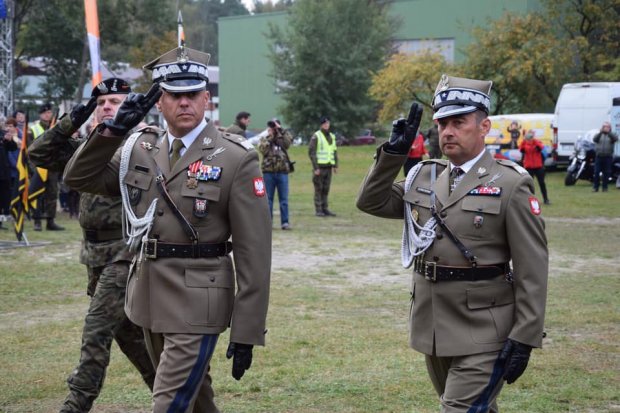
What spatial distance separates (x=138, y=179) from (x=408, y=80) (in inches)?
1580

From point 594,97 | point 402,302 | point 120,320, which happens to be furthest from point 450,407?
point 594,97

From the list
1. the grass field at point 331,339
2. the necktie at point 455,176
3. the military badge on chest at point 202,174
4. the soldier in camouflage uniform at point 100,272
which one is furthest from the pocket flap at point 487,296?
the soldier in camouflage uniform at point 100,272

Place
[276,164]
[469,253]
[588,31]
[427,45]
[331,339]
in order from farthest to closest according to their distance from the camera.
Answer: [427,45] → [588,31] → [276,164] → [331,339] → [469,253]

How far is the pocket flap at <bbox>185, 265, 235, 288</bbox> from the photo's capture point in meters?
4.79

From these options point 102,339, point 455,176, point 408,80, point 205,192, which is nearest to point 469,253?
point 455,176

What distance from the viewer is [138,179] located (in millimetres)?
5020

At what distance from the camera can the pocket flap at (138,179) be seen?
4.99m

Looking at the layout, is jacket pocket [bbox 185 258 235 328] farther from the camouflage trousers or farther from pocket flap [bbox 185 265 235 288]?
the camouflage trousers

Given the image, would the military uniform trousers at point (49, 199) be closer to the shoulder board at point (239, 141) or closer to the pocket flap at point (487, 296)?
the shoulder board at point (239, 141)

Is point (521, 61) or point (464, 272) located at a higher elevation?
point (521, 61)

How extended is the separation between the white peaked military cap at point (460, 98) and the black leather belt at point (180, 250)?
1.29 meters

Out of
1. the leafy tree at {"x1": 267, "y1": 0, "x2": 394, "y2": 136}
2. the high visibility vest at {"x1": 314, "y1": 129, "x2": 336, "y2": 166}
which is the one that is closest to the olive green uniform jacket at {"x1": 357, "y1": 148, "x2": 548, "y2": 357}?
the high visibility vest at {"x1": 314, "y1": 129, "x2": 336, "y2": 166}

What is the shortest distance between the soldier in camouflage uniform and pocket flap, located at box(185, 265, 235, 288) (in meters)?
1.26

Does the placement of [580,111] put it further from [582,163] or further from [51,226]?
[51,226]
